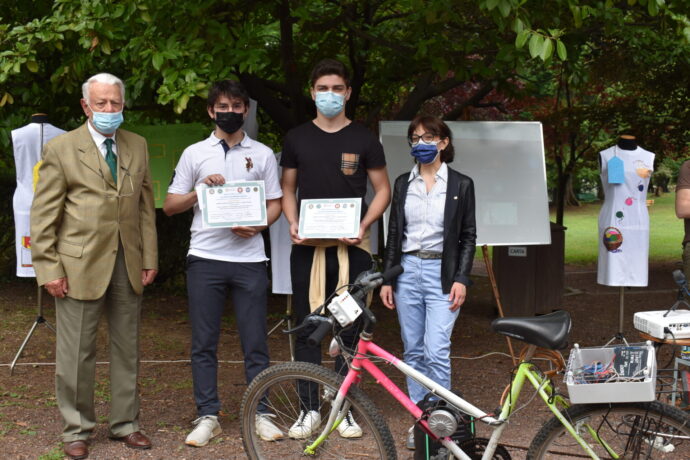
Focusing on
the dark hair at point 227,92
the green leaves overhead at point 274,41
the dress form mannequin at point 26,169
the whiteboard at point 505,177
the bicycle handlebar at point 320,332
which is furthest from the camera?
the whiteboard at point 505,177

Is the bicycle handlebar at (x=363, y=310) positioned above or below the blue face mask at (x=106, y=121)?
below

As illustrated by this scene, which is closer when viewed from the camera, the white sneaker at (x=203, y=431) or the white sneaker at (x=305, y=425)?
the white sneaker at (x=305, y=425)

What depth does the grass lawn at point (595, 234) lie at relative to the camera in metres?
17.1

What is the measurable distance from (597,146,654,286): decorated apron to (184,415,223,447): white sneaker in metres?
4.17

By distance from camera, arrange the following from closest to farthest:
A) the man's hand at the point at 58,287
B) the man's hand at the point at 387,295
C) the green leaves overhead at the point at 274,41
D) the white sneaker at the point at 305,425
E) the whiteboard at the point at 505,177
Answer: the white sneaker at the point at 305,425 < the man's hand at the point at 58,287 < the man's hand at the point at 387,295 < the green leaves overhead at the point at 274,41 < the whiteboard at the point at 505,177

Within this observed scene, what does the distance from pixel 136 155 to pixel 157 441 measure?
5.54ft

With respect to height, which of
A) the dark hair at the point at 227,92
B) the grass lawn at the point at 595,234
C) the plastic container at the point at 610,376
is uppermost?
the dark hair at the point at 227,92

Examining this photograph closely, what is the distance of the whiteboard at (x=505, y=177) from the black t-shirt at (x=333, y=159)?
6.16 feet

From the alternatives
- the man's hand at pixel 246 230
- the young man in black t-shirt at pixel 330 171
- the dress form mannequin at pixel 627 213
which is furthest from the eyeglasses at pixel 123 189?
the dress form mannequin at pixel 627 213

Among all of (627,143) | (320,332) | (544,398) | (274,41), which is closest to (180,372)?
(320,332)

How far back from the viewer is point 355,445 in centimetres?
397

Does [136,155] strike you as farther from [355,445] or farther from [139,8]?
[355,445]

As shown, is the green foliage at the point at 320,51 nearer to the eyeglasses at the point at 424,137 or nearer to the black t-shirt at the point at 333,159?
the eyeglasses at the point at 424,137

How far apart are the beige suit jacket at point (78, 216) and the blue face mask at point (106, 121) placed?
0.10m
